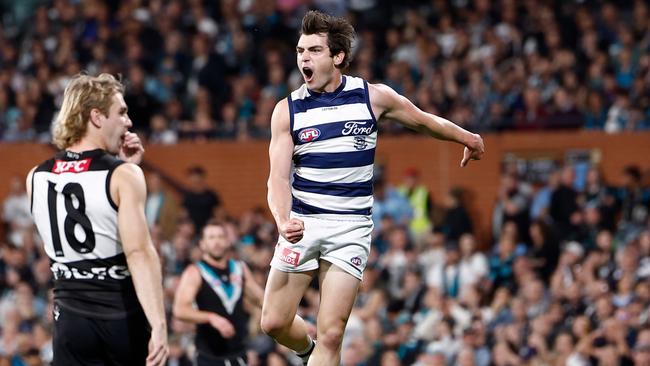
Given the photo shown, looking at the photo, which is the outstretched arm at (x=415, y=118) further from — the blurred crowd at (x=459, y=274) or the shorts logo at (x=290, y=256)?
the blurred crowd at (x=459, y=274)

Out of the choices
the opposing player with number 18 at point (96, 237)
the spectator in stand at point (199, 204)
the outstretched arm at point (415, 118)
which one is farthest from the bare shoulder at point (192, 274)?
the spectator in stand at point (199, 204)

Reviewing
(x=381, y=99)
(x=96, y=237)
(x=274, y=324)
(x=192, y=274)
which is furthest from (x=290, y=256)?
(x=192, y=274)

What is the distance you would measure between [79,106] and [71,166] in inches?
13.2

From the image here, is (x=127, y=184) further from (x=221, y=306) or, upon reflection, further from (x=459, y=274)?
(x=459, y=274)

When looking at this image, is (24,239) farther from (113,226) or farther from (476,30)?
(113,226)

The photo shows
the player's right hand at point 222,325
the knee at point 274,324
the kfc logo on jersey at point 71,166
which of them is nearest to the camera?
the kfc logo on jersey at point 71,166

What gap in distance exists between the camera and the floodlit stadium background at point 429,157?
1475 cm

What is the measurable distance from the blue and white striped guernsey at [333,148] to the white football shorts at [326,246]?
0.06m

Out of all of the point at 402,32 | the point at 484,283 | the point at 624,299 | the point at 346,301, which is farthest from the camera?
the point at 402,32

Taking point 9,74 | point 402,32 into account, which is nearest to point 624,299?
point 402,32

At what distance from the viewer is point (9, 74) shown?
22.1 metres

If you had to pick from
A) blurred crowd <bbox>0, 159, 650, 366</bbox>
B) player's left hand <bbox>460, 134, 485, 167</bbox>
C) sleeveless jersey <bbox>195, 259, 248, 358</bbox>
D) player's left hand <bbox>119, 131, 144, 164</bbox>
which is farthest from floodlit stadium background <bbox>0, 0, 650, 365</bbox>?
player's left hand <bbox>119, 131, 144, 164</bbox>

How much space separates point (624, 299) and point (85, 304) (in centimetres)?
873

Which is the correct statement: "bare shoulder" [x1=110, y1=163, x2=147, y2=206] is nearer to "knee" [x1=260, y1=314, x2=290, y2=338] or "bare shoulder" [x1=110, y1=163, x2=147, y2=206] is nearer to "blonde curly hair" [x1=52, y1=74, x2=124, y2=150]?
"blonde curly hair" [x1=52, y1=74, x2=124, y2=150]
